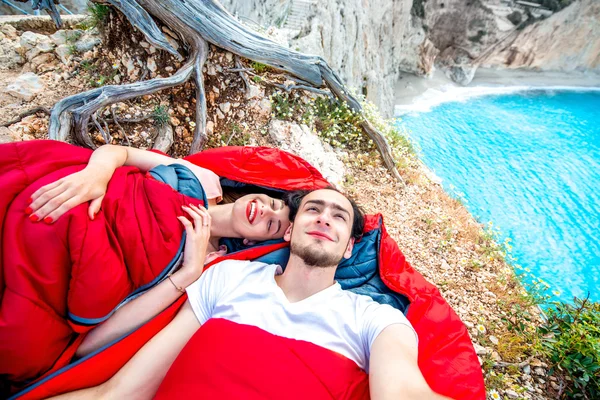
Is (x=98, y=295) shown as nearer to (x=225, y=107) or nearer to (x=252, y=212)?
(x=252, y=212)

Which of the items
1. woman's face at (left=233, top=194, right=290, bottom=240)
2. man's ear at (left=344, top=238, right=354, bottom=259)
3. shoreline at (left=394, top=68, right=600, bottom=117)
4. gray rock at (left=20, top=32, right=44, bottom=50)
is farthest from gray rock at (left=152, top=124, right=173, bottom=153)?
shoreline at (left=394, top=68, right=600, bottom=117)

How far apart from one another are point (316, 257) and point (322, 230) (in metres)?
0.21

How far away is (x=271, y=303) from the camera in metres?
1.84

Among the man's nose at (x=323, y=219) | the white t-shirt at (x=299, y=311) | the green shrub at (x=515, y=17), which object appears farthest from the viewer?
the green shrub at (x=515, y=17)

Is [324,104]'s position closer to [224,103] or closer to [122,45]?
[224,103]

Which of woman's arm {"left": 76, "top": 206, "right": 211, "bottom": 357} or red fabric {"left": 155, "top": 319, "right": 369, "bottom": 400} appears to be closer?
red fabric {"left": 155, "top": 319, "right": 369, "bottom": 400}

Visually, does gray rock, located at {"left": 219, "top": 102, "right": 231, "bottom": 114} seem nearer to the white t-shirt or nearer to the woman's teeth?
the woman's teeth

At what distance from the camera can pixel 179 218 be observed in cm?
203

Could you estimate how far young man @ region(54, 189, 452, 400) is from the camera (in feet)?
5.05

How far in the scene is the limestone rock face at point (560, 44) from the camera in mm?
17375

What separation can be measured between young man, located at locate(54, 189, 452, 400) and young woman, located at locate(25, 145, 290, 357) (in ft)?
0.34

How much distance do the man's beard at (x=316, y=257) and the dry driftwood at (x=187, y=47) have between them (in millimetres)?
2361

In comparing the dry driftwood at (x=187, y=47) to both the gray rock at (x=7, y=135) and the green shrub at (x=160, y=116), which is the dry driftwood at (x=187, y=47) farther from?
the gray rock at (x=7, y=135)

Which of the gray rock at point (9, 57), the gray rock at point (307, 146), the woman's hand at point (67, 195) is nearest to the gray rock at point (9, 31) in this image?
the gray rock at point (9, 57)
